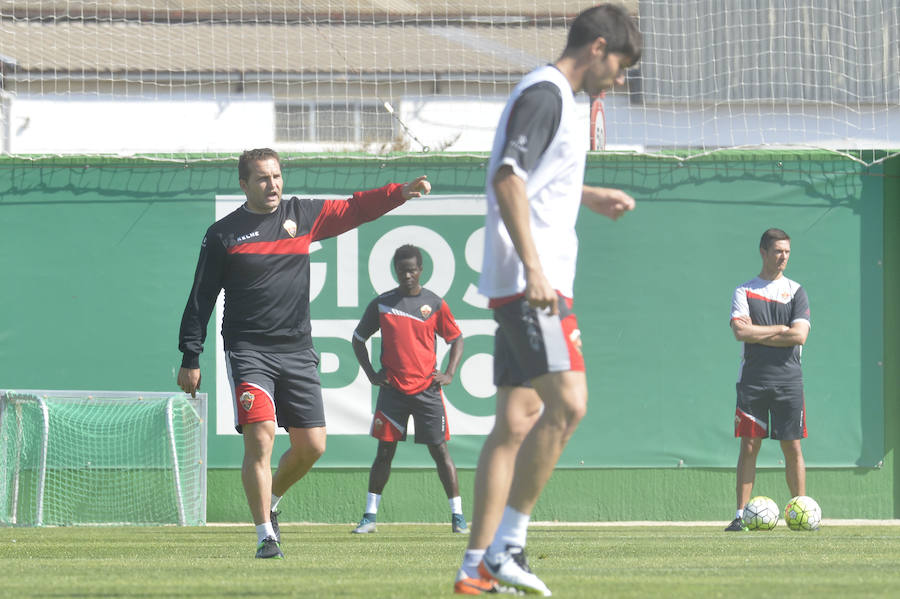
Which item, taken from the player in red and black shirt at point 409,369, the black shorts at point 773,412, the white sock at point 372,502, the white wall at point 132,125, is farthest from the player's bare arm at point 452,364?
the white wall at point 132,125

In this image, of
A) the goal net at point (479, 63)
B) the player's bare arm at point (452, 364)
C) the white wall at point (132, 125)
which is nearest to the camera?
the player's bare arm at point (452, 364)

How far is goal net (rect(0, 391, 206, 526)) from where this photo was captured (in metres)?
10.9

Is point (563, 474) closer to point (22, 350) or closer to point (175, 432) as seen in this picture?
point (175, 432)

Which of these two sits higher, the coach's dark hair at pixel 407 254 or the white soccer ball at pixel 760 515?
the coach's dark hair at pixel 407 254

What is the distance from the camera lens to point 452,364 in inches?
407

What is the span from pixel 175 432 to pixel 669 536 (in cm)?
443

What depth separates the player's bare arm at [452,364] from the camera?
10.1m

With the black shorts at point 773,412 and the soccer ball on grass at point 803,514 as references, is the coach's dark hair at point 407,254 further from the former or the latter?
the soccer ball on grass at point 803,514

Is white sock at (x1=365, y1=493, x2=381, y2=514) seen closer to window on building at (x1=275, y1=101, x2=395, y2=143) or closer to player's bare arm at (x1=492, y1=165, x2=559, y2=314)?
window on building at (x1=275, y1=101, x2=395, y2=143)

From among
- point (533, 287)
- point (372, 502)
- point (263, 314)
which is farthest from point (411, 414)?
point (533, 287)

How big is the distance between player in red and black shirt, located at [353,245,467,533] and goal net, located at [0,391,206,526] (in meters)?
1.72

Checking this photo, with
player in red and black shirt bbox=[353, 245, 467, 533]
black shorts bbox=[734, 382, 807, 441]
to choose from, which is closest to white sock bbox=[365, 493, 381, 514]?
player in red and black shirt bbox=[353, 245, 467, 533]

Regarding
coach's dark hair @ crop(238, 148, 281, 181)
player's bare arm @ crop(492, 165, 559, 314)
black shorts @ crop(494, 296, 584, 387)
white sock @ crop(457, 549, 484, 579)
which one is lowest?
white sock @ crop(457, 549, 484, 579)

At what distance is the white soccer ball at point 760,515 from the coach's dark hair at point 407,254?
306cm
